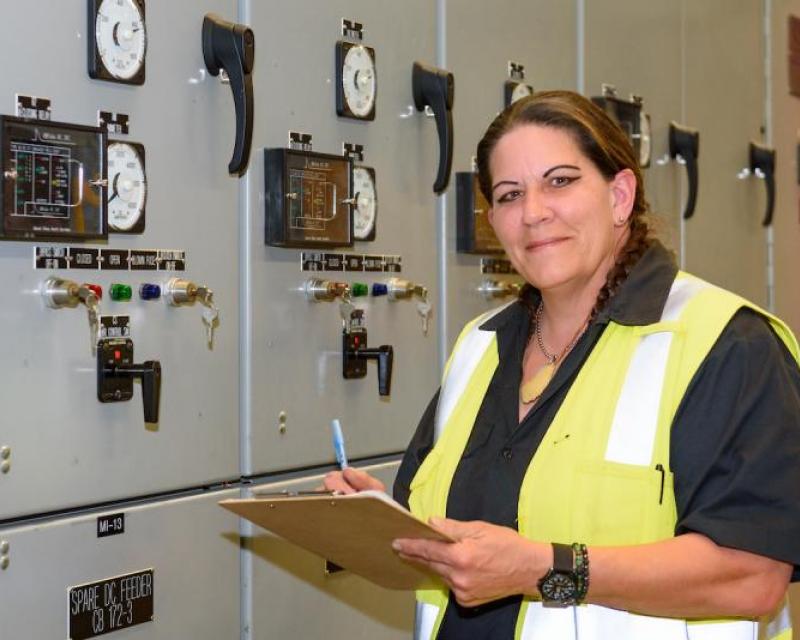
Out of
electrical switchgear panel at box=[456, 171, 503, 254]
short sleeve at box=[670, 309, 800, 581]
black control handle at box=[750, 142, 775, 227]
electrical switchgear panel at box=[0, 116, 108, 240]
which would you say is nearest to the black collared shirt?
short sleeve at box=[670, 309, 800, 581]

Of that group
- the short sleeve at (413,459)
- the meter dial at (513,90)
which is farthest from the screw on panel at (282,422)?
the meter dial at (513,90)

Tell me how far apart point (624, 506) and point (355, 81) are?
3.98ft

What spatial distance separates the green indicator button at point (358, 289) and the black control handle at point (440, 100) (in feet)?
1.11

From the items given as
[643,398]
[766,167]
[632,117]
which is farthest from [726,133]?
[643,398]

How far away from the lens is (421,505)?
200cm

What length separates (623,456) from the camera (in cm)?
171

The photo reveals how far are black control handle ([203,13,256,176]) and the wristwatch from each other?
98 cm

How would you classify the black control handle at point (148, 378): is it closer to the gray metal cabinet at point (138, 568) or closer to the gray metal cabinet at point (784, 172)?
the gray metal cabinet at point (138, 568)

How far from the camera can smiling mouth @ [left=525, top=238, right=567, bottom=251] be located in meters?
1.85

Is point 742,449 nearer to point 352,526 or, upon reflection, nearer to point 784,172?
point 352,526

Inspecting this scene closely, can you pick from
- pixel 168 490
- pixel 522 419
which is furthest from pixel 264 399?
pixel 522 419

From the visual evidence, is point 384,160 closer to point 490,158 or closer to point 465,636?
point 490,158

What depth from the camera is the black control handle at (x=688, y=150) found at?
376 cm

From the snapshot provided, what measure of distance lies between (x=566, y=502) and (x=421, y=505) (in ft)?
1.12
